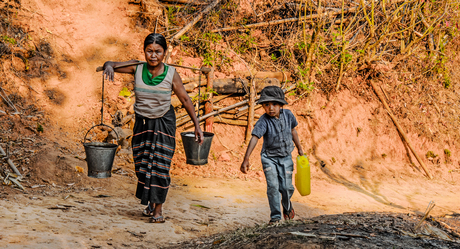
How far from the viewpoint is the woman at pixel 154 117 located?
334cm

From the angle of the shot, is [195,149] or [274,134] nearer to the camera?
[274,134]

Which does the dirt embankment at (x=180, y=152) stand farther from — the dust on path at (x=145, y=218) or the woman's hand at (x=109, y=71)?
the woman's hand at (x=109, y=71)

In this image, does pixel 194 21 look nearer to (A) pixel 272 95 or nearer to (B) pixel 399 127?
(A) pixel 272 95

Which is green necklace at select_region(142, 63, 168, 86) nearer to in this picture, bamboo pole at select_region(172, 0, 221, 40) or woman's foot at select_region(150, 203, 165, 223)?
woman's foot at select_region(150, 203, 165, 223)

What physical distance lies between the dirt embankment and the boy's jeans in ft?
1.12

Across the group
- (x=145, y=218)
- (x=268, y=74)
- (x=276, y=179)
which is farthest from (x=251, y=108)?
(x=145, y=218)

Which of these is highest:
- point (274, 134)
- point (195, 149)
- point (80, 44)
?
point (80, 44)

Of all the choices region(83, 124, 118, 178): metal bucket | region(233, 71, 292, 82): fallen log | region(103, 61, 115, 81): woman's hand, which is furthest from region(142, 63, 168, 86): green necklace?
region(233, 71, 292, 82): fallen log

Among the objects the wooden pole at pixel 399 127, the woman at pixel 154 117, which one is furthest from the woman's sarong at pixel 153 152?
the wooden pole at pixel 399 127

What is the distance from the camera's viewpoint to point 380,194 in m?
6.52

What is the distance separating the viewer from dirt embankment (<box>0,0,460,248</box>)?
10.7 feet

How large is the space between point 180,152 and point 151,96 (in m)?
3.62

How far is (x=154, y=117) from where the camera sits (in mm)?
3375

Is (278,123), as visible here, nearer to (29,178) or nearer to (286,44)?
(29,178)
